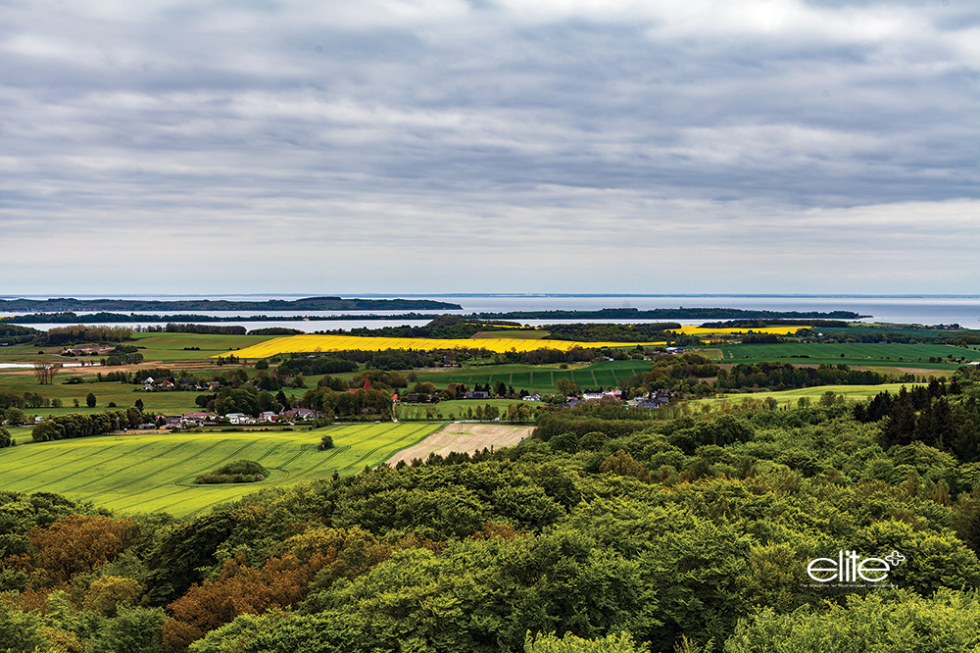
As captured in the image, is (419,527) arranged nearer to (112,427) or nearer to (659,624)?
(659,624)

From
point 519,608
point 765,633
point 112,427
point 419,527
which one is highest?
point 765,633

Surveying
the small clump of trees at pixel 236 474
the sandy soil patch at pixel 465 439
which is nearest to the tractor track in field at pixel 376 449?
the sandy soil patch at pixel 465 439

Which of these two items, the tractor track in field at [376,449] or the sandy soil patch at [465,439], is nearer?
the tractor track in field at [376,449]

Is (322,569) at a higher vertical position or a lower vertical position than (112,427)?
higher

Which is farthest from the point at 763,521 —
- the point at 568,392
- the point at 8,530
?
the point at 568,392

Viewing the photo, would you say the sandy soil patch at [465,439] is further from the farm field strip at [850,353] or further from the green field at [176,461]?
the farm field strip at [850,353]

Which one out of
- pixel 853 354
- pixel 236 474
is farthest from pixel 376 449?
pixel 853 354

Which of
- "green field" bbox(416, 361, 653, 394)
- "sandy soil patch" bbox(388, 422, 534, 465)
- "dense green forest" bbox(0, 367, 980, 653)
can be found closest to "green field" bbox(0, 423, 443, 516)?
"sandy soil patch" bbox(388, 422, 534, 465)
